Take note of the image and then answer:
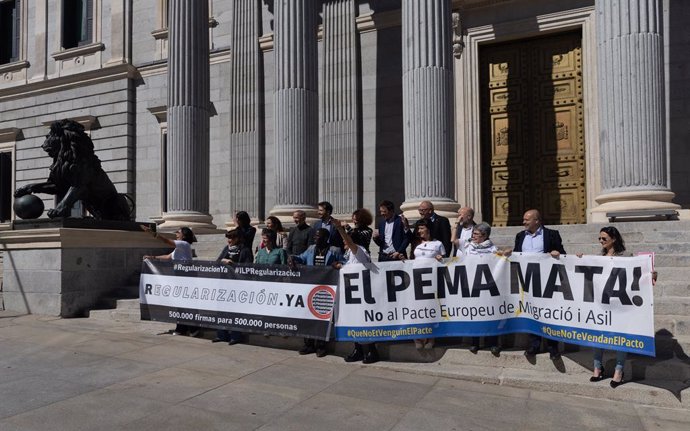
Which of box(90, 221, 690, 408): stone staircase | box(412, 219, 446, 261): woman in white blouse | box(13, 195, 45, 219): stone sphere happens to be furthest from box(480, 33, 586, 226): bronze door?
box(13, 195, 45, 219): stone sphere

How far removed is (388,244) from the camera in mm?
7953

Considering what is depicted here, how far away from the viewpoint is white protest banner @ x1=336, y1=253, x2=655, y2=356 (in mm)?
5902

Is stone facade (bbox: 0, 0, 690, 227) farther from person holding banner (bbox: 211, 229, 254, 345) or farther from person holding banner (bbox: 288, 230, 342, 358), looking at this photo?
person holding banner (bbox: 211, 229, 254, 345)

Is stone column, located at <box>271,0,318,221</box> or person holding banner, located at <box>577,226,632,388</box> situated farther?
stone column, located at <box>271,0,318,221</box>

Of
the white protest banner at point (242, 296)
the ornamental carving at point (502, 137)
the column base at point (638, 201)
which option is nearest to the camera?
the white protest banner at point (242, 296)

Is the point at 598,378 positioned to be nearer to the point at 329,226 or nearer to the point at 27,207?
the point at 329,226

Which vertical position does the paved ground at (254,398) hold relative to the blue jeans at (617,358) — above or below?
below

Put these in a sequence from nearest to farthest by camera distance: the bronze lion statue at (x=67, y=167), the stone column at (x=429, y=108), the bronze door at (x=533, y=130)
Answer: the bronze lion statue at (x=67, y=167) < the stone column at (x=429, y=108) < the bronze door at (x=533, y=130)

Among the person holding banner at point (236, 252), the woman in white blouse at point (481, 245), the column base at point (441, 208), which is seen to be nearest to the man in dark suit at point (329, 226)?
the person holding banner at point (236, 252)

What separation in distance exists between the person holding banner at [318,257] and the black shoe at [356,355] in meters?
0.51

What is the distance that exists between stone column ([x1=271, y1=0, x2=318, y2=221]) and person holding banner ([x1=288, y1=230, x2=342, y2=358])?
5.55 metres

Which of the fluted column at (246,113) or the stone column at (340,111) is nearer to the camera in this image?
the stone column at (340,111)

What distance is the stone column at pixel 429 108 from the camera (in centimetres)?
1166

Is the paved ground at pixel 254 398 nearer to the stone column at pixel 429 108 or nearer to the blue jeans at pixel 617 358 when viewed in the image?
the blue jeans at pixel 617 358
